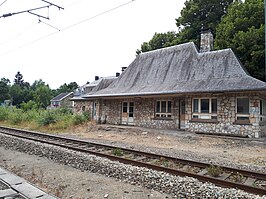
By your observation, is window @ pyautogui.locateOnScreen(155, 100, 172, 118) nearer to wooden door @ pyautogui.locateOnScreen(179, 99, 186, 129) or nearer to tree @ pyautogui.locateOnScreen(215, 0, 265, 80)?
wooden door @ pyautogui.locateOnScreen(179, 99, 186, 129)

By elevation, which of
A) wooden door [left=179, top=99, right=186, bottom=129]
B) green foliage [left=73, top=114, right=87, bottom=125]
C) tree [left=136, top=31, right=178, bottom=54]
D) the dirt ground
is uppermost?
tree [left=136, top=31, right=178, bottom=54]

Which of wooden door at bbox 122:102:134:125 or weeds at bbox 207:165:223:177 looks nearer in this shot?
weeds at bbox 207:165:223:177

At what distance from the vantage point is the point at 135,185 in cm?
505

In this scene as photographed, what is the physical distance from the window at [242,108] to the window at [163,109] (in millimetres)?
4612

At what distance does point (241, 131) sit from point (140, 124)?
24.4ft

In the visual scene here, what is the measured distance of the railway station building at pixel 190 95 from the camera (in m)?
12.6

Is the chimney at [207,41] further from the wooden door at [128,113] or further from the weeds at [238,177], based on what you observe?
the weeds at [238,177]

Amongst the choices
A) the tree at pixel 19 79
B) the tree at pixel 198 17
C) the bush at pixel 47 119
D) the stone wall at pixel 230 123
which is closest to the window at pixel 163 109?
the stone wall at pixel 230 123

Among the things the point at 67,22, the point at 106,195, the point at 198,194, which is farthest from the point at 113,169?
the point at 67,22

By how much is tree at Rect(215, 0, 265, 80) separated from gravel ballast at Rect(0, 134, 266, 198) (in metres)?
16.5

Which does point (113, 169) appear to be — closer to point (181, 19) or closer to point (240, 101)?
point (240, 101)

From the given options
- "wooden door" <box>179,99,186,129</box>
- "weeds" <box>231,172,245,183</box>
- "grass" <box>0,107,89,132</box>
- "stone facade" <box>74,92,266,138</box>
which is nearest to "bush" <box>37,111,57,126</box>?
"grass" <box>0,107,89,132</box>

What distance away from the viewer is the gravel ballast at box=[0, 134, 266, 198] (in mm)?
4294

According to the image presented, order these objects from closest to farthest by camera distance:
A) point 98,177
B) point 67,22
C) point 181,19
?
1. point 98,177
2. point 67,22
3. point 181,19
